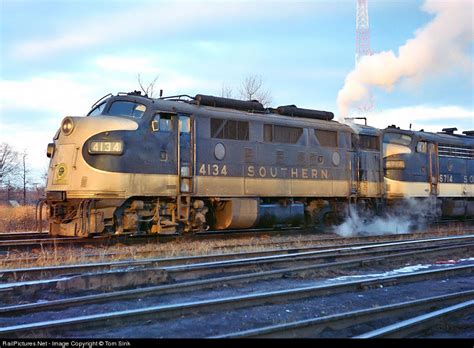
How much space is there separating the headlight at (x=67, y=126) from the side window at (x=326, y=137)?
7597 mm

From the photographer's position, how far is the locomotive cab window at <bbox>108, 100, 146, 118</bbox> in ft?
40.6

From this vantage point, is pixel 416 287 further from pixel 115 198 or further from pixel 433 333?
pixel 115 198

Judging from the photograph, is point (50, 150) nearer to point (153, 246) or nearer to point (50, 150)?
point (50, 150)

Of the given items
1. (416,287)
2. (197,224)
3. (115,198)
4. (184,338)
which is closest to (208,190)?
(197,224)

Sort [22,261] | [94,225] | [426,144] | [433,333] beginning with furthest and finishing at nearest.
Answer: [426,144] < [94,225] < [22,261] < [433,333]

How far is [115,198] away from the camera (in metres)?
11.6

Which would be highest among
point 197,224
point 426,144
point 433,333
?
point 426,144

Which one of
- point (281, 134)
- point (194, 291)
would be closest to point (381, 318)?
point (194, 291)

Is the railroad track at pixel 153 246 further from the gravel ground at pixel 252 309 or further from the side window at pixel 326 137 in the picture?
the gravel ground at pixel 252 309

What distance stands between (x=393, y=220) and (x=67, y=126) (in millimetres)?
11945

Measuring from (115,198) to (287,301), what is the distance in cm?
621

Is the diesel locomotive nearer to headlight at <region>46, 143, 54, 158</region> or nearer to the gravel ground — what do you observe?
headlight at <region>46, 143, 54, 158</region>

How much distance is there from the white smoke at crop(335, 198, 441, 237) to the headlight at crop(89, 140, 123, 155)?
8.41 meters

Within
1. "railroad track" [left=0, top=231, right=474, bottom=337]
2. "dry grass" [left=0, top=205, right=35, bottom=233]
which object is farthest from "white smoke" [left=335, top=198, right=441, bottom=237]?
"dry grass" [left=0, top=205, right=35, bottom=233]
